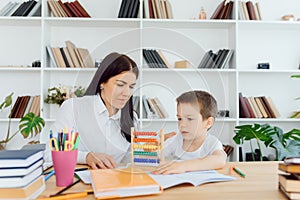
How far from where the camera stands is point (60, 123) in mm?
1540

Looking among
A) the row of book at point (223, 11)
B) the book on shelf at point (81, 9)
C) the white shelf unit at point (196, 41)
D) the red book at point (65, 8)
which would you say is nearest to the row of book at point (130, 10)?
the white shelf unit at point (196, 41)

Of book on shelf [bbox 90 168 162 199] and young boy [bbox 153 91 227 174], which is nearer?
book on shelf [bbox 90 168 162 199]

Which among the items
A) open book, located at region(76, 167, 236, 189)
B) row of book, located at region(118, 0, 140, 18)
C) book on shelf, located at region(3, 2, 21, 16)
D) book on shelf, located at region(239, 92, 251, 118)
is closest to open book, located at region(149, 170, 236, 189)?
open book, located at region(76, 167, 236, 189)

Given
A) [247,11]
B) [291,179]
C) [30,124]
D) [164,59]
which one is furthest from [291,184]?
[247,11]

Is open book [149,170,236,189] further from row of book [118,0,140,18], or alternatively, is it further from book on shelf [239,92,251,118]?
row of book [118,0,140,18]

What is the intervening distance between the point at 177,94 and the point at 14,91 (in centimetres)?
264

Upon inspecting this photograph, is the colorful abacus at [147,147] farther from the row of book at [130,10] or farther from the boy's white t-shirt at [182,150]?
the row of book at [130,10]

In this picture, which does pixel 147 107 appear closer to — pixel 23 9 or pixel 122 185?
pixel 122 185

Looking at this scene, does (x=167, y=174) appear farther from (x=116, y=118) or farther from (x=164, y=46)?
(x=164, y=46)

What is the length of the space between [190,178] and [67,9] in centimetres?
261

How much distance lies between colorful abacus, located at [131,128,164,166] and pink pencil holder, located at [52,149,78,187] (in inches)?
8.8

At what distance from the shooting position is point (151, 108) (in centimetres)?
117

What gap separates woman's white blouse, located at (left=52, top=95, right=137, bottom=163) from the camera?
4.03ft

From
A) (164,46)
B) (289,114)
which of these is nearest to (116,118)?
(164,46)
